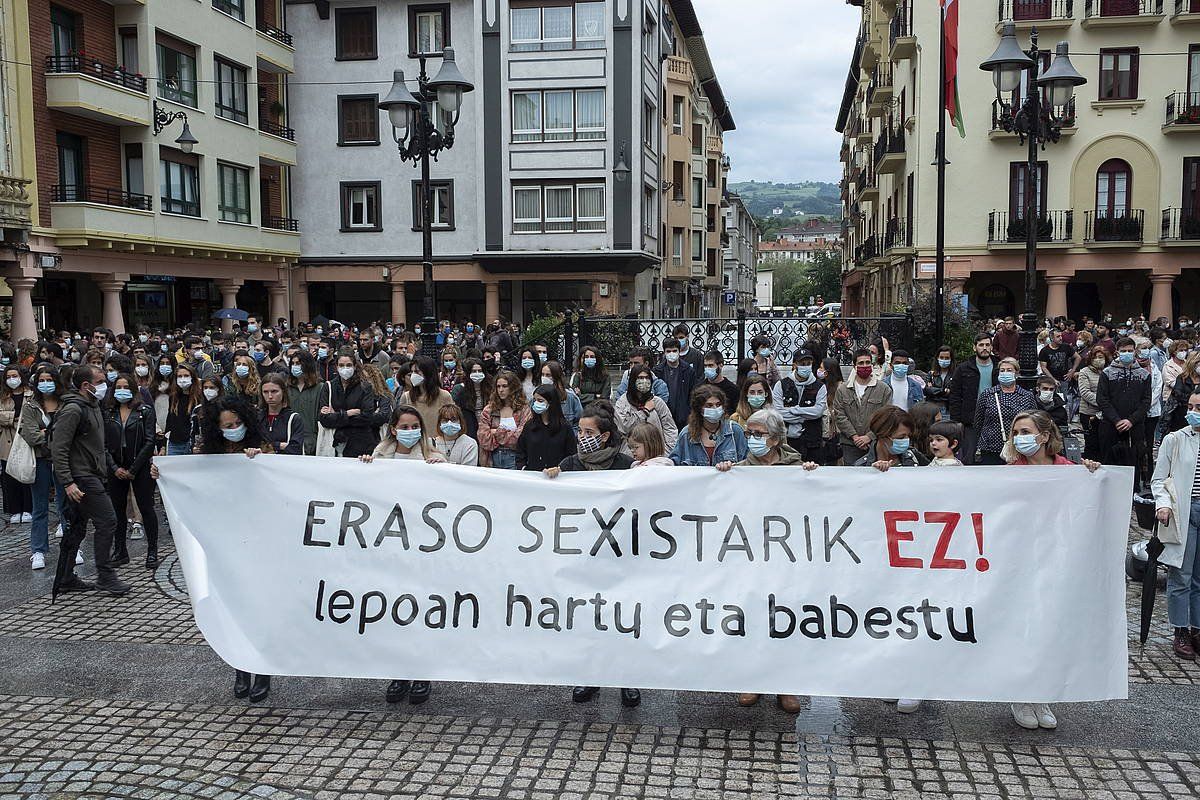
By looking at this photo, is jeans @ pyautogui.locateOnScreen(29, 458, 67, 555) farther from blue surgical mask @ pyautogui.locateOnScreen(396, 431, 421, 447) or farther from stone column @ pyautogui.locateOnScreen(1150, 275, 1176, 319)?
stone column @ pyautogui.locateOnScreen(1150, 275, 1176, 319)

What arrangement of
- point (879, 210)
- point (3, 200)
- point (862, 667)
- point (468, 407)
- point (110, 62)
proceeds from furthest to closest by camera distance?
point (879, 210), point (110, 62), point (3, 200), point (468, 407), point (862, 667)

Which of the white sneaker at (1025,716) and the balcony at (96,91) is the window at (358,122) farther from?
the white sneaker at (1025,716)

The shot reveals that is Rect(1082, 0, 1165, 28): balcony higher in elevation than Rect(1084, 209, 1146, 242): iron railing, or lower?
higher

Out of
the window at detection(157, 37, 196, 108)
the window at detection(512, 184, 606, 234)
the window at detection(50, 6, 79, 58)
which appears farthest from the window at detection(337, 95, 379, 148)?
the window at detection(50, 6, 79, 58)

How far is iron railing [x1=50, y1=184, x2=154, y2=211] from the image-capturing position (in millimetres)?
26703

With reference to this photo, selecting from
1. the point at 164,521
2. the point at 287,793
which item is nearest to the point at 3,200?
the point at 164,521

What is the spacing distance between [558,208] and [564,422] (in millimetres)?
28603

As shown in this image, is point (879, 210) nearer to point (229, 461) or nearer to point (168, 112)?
point (168, 112)

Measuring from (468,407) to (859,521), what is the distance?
19.4 ft

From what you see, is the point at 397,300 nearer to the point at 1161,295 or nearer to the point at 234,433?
the point at 1161,295

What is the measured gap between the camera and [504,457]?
9.43 meters

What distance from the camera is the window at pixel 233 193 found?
33.1 m

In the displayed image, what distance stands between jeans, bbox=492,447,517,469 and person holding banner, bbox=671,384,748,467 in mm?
2229

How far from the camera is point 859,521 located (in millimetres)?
5883
